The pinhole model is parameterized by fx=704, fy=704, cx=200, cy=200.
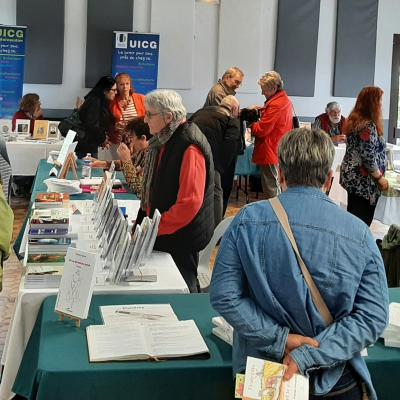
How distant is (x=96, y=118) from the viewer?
21.0 ft

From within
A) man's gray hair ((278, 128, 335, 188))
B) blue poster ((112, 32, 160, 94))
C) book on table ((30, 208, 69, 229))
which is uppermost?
blue poster ((112, 32, 160, 94))

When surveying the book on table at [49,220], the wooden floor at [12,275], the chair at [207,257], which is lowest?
the wooden floor at [12,275]

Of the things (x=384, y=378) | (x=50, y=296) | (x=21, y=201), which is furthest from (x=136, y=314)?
(x=21, y=201)

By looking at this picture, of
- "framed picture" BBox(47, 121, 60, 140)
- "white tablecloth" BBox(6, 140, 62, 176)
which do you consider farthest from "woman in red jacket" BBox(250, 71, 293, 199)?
"framed picture" BBox(47, 121, 60, 140)

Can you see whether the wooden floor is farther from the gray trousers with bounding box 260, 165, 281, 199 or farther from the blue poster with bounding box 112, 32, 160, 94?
the blue poster with bounding box 112, 32, 160, 94

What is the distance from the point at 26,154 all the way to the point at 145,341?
5675 mm

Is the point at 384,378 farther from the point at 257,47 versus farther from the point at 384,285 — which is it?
the point at 257,47

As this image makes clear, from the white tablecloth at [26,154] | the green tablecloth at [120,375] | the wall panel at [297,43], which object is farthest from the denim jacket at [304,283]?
the wall panel at [297,43]

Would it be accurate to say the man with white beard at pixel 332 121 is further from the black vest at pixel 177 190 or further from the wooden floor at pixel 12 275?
the black vest at pixel 177 190

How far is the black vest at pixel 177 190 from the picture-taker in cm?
315

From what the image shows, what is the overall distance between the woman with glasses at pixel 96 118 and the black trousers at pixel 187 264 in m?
3.18

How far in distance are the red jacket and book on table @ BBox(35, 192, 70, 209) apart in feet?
9.14

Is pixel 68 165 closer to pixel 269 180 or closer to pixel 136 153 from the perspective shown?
pixel 136 153

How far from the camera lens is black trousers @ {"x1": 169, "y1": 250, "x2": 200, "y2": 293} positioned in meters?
3.27
